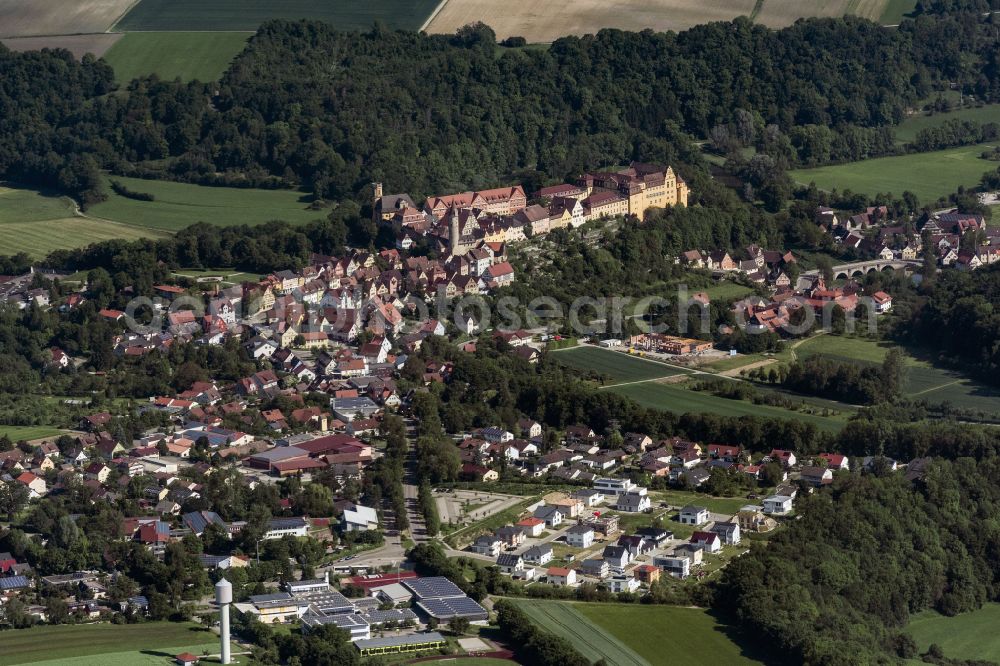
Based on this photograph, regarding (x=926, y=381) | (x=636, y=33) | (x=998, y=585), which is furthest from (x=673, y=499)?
(x=636, y=33)

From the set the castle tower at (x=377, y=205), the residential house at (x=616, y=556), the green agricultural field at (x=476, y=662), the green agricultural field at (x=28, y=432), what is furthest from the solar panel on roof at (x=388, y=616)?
the castle tower at (x=377, y=205)

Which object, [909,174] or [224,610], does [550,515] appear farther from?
[909,174]

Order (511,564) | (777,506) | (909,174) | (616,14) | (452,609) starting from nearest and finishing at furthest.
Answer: (452,609), (511,564), (777,506), (909,174), (616,14)

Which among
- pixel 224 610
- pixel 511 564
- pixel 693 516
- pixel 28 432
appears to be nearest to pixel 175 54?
pixel 28 432

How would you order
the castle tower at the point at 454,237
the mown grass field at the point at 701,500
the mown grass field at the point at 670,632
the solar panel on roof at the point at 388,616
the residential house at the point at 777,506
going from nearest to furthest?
the mown grass field at the point at 670,632, the solar panel on roof at the point at 388,616, the residential house at the point at 777,506, the mown grass field at the point at 701,500, the castle tower at the point at 454,237

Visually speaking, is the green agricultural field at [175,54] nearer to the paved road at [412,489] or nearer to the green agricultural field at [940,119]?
the green agricultural field at [940,119]

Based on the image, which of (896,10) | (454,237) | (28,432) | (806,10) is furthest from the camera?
(896,10)

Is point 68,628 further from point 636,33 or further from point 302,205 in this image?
point 636,33
